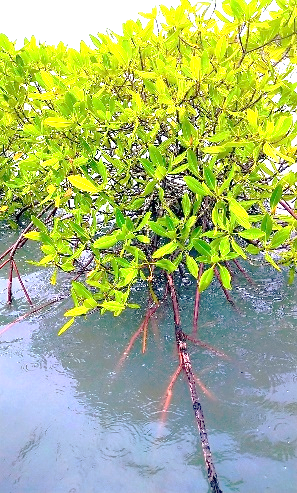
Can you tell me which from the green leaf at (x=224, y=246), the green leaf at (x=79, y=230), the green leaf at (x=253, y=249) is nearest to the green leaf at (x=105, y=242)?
the green leaf at (x=79, y=230)

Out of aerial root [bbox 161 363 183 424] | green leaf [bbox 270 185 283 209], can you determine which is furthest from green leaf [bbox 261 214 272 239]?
aerial root [bbox 161 363 183 424]

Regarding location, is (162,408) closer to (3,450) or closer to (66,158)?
(3,450)

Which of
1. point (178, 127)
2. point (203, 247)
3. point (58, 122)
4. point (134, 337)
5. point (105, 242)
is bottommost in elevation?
point (134, 337)

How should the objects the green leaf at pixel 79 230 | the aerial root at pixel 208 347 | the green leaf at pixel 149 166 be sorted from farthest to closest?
the aerial root at pixel 208 347 → the green leaf at pixel 79 230 → the green leaf at pixel 149 166

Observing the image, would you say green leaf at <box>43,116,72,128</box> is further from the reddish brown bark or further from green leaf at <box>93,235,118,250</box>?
the reddish brown bark

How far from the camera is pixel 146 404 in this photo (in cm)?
159

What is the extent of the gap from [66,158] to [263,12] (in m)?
0.88

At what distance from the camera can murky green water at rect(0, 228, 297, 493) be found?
1331 millimetres

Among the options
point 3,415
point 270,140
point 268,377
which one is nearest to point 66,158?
point 270,140

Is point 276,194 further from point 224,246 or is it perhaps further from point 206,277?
point 206,277

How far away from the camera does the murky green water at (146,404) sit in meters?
1.33

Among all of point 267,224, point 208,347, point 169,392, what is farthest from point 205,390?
point 267,224

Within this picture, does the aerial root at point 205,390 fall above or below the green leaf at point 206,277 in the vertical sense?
below

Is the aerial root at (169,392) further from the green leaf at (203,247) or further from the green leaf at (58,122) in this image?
the green leaf at (58,122)
